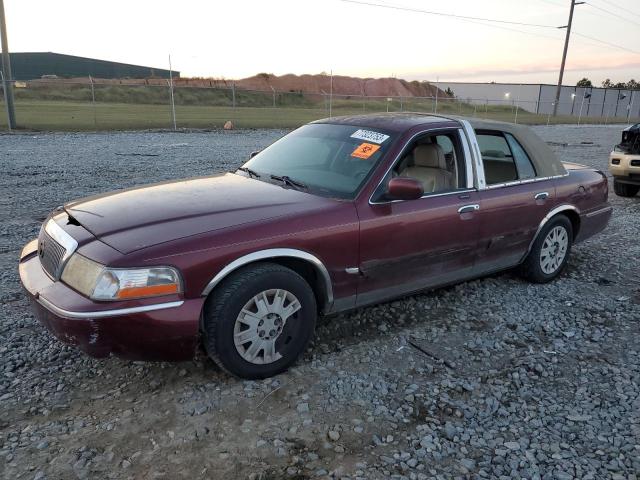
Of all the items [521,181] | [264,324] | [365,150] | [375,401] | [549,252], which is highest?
[365,150]

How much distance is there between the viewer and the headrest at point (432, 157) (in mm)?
4232

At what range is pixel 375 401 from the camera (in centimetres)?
308

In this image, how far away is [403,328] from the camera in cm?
404

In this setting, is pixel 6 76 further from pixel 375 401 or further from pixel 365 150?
pixel 375 401

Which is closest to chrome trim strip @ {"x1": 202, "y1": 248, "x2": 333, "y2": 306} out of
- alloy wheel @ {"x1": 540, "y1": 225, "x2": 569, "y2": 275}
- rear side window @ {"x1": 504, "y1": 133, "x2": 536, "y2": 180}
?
rear side window @ {"x1": 504, "y1": 133, "x2": 536, "y2": 180}

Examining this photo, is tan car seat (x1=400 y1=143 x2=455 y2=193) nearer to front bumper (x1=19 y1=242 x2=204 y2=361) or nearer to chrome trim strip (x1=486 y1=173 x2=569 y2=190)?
chrome trim strip (x1=486 y1=173 x2=569 y2=190)

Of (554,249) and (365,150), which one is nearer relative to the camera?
(365,150)

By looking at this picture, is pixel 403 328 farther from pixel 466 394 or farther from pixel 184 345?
pixel 184 345

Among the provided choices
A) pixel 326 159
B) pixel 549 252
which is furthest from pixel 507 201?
pixel 326 159

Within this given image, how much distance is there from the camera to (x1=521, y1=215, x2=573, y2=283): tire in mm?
4941

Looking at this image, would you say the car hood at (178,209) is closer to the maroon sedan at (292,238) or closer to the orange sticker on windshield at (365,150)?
the maroon sedan at (292,238)

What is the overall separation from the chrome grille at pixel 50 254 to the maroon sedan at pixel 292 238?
0.4 inches

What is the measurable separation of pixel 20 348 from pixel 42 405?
748 millimetres

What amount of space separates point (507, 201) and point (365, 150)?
55.2 inches
